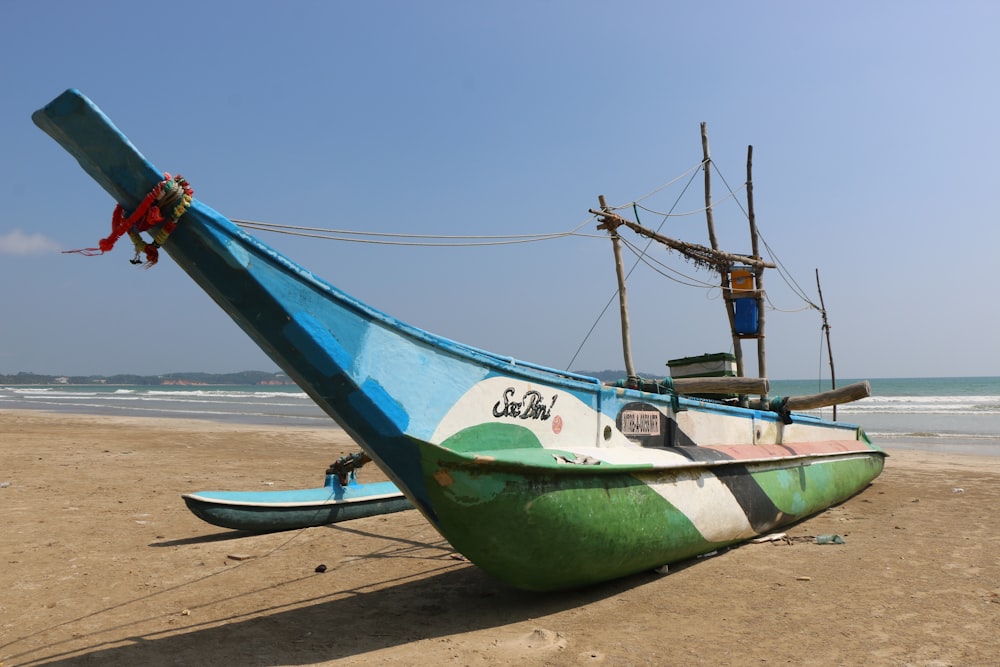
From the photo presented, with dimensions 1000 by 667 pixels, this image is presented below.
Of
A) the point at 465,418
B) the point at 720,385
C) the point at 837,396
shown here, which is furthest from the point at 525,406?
the point at 837,396

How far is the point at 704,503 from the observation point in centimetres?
626

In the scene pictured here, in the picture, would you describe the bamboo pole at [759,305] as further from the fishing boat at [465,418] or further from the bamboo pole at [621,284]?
the fishing boat at [465,418]

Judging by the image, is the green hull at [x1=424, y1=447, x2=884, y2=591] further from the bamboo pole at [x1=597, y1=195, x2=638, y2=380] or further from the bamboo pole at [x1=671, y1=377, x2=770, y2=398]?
the bamboo pole at [x1=597, y1=195, x2=638, y2=380]

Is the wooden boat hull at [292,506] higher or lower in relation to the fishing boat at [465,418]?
lower

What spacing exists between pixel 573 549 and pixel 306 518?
4.11m

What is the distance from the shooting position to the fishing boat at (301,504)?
738cm

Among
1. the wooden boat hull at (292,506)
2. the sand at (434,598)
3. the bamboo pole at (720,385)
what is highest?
the bamboo pole at (720,385)

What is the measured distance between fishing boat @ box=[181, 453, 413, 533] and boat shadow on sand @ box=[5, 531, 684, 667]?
1.57 metres

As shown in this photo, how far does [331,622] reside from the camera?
16.0ft

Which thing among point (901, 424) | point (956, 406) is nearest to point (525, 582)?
point (901, 424)

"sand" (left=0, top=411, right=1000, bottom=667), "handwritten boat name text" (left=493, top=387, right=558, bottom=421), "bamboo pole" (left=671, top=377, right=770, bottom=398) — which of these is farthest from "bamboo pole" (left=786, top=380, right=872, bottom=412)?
"handwritten boat name text" (left=493, top=387, right=558, bottom=421)

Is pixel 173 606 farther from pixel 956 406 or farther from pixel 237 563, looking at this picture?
pixel 956 406

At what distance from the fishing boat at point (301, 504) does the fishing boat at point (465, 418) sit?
3.30 meters

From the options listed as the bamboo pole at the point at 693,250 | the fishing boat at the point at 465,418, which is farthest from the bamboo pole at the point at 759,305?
the fishing boat at the point at 465,418
